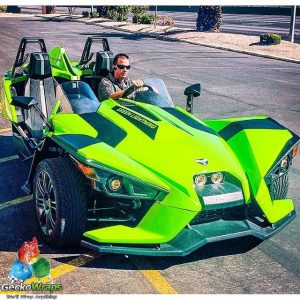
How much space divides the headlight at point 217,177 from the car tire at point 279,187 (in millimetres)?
741

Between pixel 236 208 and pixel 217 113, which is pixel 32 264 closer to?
pixel 236 208

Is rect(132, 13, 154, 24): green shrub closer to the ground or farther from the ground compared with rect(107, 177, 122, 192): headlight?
farther from the ground

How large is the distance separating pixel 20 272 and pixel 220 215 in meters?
1.67

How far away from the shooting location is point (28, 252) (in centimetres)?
409

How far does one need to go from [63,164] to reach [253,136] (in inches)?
74.5

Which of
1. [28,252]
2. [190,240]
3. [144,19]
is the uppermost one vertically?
[144,19]

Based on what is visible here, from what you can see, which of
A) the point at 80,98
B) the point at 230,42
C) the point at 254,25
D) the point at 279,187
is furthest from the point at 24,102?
the point at 254,25

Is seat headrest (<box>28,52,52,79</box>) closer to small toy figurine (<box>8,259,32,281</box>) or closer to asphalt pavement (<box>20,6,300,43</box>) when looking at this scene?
small toy figurine (<box>8,259,32,281</box>)

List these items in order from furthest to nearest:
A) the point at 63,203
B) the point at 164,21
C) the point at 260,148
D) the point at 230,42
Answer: the point at 164,21
the point at 230,42
the point at 260,148
the point at 63,203

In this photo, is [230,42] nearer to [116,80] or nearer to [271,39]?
[271,39]

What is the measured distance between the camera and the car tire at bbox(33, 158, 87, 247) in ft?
13.3

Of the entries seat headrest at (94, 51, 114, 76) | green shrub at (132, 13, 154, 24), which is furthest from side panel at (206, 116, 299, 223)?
green shrub at (132, 13, 154, 24)

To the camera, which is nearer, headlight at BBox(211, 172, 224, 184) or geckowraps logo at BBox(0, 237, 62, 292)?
geckowraps logo at BBox(0, 237, 62, 292)

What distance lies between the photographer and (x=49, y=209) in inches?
173
